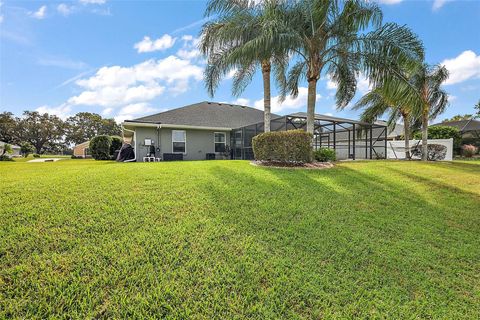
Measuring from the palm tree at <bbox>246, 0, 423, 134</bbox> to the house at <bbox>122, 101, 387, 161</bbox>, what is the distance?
4802 millimetres

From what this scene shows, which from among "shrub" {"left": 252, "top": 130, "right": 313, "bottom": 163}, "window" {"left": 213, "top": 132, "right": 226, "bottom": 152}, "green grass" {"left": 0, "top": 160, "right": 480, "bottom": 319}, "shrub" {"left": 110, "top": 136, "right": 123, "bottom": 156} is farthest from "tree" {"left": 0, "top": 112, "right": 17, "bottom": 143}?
"shrub" {"left": 252, "top": 130, "right": 313, "bottom": 163}

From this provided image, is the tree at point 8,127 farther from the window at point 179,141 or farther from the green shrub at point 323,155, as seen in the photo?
the green shrub at point 323,155

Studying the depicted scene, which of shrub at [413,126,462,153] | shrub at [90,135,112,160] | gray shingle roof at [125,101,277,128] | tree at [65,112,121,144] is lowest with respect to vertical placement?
shrub at [90,135,112,160]

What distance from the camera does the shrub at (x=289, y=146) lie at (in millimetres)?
9062

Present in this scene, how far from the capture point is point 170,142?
16.7 m

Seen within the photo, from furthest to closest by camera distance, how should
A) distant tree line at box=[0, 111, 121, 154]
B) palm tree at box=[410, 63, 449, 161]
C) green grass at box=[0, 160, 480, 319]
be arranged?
1. distant tree line at box=[0, 111, 121, 154]
2. palm tree at box=[410, 63, 449, 161]
3. green grass at box=[0, 160, 480, 319]

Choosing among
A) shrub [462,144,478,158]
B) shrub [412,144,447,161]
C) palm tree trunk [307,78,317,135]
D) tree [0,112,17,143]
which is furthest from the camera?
tree [0,112,17,143]

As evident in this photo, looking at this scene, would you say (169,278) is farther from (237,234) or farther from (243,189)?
(243,189)

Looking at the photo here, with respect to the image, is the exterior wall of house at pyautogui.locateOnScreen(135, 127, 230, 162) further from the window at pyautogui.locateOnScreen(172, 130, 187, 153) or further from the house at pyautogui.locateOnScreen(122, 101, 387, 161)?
the window at pyautogui.locateOnScreen(172, 130, 187, 153)

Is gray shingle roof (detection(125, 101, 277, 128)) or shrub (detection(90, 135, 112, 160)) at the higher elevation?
gray shingle roof (detection(125, 101, 277, 128))

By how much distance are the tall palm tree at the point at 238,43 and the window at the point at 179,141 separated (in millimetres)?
6120

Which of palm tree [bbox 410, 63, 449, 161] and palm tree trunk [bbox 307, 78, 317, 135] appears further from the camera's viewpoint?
palm tree [bbox 410, 63, 449, 161]

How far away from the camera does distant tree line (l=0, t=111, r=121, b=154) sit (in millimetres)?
51562

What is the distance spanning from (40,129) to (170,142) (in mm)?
57041
